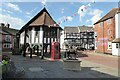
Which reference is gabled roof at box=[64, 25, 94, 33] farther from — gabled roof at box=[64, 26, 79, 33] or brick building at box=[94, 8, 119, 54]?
brick building at box=[94, 8, 119, 54]

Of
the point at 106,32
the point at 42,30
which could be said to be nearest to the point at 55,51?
the point at 42,30

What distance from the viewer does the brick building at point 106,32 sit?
3294 centimetres

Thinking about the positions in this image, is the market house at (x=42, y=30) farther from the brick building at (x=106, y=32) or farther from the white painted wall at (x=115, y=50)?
the brick building at (x=106, y=32)

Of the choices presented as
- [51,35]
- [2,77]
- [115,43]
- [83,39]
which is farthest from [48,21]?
[83,39]

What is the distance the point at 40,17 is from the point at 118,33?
1501 centimetres

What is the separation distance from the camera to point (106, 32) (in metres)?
36.1

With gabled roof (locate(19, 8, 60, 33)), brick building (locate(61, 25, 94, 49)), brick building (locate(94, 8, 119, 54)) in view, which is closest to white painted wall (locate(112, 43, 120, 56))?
brick building (locate(94, 8, 119, 54))

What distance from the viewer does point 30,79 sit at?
29.5ft

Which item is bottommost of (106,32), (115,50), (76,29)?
(115,50)

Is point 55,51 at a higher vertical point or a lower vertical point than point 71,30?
lower

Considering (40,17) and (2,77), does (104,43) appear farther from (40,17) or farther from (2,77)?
(2,77)

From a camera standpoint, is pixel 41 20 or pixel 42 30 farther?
pixel 41 20

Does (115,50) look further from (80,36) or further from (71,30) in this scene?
(71,30)

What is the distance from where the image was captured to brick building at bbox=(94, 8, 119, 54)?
32944 mm
